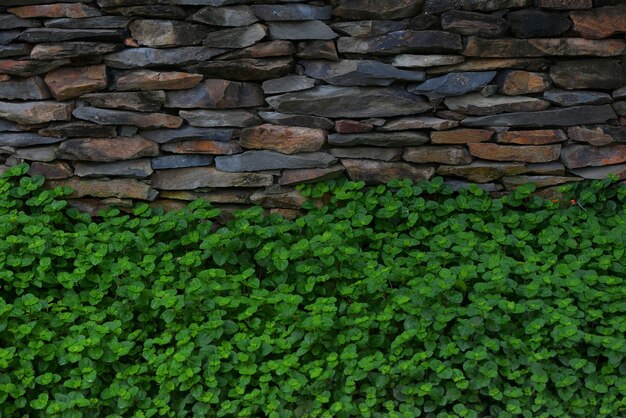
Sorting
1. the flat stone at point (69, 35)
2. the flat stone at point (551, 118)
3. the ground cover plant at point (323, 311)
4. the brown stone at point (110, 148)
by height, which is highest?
the flat stone at point (69, 35)

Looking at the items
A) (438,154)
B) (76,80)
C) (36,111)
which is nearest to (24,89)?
(36,111)

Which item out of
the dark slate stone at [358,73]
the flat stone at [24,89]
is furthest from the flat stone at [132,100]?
the dark slate stone at [358,73]

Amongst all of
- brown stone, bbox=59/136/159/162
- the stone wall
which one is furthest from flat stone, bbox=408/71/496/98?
brown stone, bbox=59/136/159/162

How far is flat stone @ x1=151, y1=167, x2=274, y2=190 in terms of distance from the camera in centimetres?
427

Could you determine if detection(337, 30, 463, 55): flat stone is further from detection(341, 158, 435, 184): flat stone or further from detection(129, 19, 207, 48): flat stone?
detection(129, 19, 207, 48): flat stone

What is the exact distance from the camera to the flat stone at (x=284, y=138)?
164 inches

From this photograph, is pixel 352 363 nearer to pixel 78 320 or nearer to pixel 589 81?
pixel 78 320

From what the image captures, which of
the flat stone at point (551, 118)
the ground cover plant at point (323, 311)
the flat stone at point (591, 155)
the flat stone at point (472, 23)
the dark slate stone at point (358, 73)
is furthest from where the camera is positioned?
the flat stone at point (591, 155)

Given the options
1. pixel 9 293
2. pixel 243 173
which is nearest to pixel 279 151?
pixel 243 173

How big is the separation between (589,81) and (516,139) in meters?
0.44

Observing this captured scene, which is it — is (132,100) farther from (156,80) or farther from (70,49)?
(70,49)

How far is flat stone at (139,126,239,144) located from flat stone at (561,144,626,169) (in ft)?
5.48

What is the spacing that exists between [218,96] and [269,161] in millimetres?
412

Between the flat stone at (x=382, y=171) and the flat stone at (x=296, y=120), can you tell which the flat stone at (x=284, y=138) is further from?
the flat stone at (x=382, y=171)
